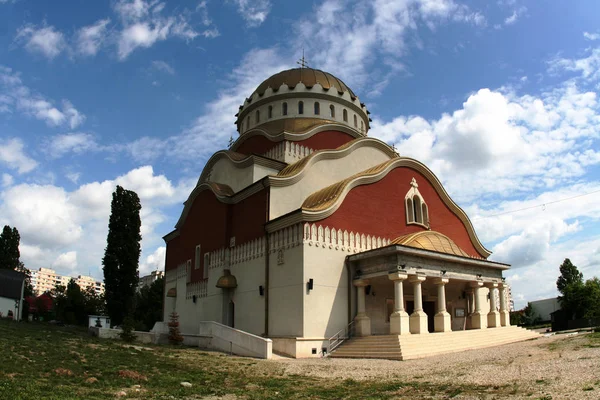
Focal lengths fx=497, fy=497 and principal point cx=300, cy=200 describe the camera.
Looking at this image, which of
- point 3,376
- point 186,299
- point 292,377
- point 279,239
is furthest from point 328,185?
point 3,376

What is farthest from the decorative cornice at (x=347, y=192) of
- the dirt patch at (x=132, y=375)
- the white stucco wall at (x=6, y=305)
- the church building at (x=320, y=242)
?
the white stucco wall at (x=6, y=305)

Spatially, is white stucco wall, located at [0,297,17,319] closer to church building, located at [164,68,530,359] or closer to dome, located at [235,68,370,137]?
church building, located at [164,68,530,359]

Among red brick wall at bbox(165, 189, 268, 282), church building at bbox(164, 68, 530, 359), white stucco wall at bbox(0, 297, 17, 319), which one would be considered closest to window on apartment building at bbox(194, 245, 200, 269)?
church building at bbox(164, 68, 530, 359)

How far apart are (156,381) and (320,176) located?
14.1m

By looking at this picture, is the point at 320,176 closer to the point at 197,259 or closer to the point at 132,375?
the point at 197,259

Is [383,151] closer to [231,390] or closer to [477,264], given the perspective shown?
[477,264]

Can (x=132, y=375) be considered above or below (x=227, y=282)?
below

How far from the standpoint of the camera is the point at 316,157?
2289 cm

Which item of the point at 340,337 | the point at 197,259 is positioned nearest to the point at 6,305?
the point at 197,259

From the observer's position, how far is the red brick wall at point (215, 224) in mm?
21688

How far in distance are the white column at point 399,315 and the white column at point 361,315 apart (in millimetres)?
1525

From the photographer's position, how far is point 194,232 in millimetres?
26719

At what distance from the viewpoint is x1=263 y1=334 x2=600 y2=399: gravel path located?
26.9ft

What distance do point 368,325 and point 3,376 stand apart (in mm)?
12829
